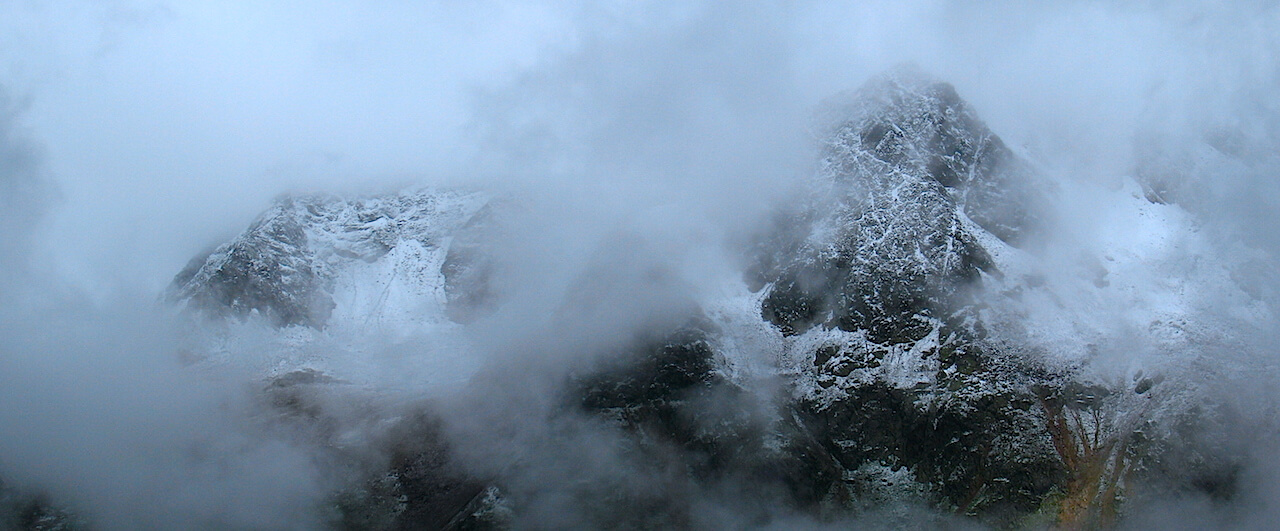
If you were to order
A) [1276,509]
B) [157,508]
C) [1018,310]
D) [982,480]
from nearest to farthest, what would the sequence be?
[1276,509]
[982,480]
[157,508]
[1018,310]

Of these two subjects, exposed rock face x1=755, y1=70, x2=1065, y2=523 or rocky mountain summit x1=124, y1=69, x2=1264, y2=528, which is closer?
rocky mountain summit x1=124, y1=69, x2=1264, y2=528

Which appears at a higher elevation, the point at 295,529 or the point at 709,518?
the point at 295,529

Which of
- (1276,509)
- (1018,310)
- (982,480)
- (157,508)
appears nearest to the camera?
(1276,509)

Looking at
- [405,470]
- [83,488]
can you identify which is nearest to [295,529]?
[405,470]

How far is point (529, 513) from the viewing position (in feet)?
530

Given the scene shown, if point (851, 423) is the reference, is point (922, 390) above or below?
below

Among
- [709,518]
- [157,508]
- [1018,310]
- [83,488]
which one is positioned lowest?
[709,518]

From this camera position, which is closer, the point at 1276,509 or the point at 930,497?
the point at 1276,509

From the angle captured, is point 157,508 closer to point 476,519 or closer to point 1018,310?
point 476,519

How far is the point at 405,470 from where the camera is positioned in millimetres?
176375

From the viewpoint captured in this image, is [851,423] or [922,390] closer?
[851,423]

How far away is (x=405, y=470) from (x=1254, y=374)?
160917 millimetres

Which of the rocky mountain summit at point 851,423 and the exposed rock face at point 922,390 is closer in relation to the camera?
the rocky mountain summit at point 851,423

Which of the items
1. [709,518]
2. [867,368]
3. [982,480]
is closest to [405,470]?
[709,518]
